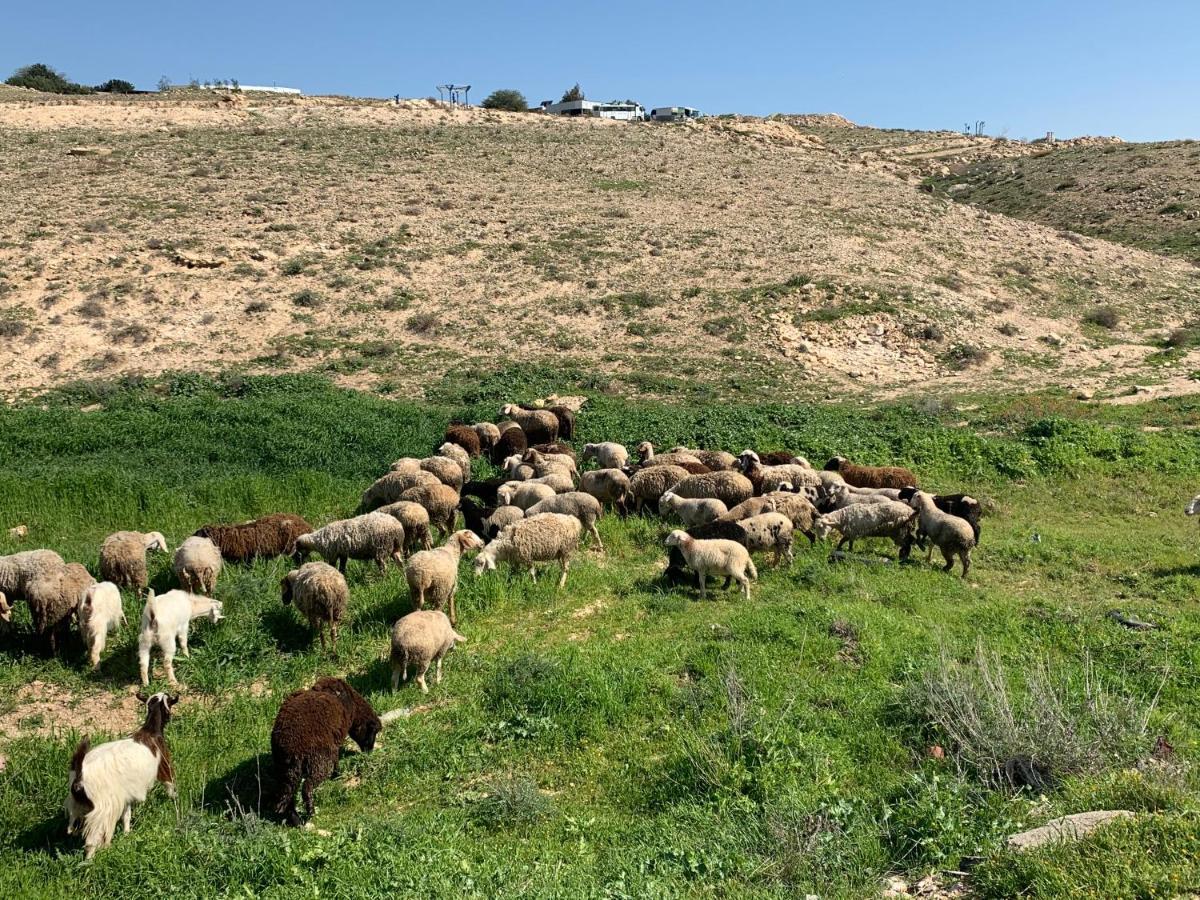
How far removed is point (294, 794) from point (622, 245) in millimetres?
27686

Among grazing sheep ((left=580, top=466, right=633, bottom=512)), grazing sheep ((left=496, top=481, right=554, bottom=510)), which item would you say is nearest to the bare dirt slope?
grazing sheep ((left=580, top=466, right=633, bottom=512))

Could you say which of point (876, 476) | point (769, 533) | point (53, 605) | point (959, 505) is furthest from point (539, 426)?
point (53, 605)

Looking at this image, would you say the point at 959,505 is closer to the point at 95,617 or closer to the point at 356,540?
the point at 356,540

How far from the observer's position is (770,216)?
35.5 meters

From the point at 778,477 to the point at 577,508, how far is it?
3.83 m

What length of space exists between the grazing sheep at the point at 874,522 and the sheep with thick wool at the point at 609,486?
335 cm

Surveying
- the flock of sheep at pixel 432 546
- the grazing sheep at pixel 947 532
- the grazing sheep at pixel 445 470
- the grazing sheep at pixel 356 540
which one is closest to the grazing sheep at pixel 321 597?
the flock of sheep at pixel 432 546

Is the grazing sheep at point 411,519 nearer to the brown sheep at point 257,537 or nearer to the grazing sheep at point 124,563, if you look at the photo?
the brown sheep at point 257,537

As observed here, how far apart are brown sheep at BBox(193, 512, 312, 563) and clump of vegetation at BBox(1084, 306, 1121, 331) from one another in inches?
1092

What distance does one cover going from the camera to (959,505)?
12.8 meters

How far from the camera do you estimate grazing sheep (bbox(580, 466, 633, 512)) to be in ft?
46.2

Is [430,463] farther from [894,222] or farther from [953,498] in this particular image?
[894,222]

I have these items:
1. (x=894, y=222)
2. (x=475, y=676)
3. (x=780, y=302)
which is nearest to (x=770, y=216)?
(x=894, y=222)

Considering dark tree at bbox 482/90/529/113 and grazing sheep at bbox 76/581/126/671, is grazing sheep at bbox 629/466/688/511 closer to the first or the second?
grazing sheep at bbox 76/581/126/671
